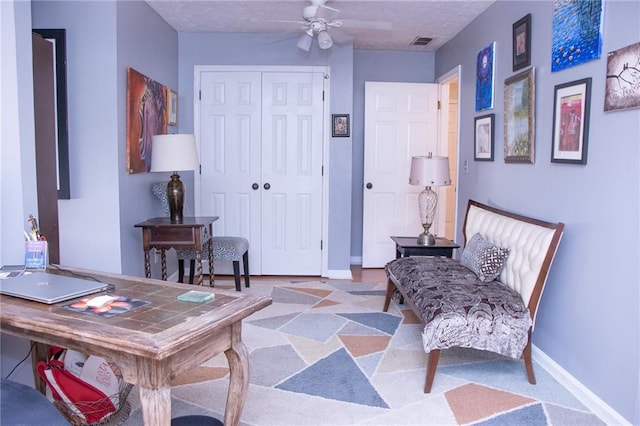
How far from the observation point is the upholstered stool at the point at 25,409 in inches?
53.6

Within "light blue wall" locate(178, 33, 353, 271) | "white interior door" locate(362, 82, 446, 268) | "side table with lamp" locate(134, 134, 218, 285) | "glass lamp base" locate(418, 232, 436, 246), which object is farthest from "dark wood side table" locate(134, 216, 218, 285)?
"white interior door" locate(362, 82, 446, 268)

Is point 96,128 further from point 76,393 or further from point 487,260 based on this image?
point 487,260

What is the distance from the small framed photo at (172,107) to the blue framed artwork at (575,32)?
317cm

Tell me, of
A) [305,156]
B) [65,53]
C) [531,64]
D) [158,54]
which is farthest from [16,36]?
[305,156]

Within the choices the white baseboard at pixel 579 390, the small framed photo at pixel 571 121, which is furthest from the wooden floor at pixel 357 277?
the small framed photo at pixel 571 121

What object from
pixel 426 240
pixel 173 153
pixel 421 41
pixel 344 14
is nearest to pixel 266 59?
pixel 344 14

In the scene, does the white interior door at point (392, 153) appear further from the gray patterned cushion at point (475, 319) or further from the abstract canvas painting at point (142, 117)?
the gray patterned cushion at point (475, 319)

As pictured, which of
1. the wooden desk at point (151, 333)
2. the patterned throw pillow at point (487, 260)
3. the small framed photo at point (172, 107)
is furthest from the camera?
the small framed photo at point (172, 107)

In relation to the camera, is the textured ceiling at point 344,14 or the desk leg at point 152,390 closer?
the desk leg at point 152,390

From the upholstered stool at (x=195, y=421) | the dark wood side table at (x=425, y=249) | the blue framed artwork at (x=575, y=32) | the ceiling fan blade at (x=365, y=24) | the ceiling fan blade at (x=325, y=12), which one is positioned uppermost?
the ceiling fan blade at (x=325, y=12)

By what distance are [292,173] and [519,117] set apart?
2371mm

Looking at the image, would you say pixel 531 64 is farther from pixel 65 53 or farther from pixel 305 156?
pixel 65 53

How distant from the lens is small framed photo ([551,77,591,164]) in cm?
253

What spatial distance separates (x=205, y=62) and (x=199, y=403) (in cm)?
352
